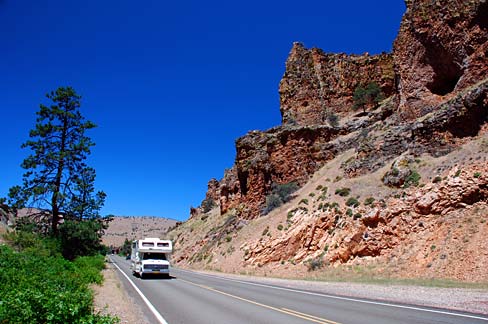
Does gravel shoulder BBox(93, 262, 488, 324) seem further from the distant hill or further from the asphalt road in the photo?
the distant hill

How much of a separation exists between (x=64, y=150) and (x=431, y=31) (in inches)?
1342

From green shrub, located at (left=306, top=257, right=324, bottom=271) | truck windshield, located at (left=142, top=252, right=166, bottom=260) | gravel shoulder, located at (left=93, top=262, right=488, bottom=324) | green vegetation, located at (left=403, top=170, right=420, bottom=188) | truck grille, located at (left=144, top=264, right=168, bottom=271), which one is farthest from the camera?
green vegetation, located at (left=403, top=170, right=420, bottom=188)

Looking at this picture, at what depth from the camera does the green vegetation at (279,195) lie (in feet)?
143

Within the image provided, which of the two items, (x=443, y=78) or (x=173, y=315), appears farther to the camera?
(x=443, y=78)

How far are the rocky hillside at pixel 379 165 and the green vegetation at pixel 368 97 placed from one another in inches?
43.8

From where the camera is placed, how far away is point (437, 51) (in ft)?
116

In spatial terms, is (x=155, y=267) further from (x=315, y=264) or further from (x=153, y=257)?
(x=315, y=264)

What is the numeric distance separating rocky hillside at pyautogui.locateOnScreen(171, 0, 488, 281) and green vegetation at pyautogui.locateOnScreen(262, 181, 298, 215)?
0.28m

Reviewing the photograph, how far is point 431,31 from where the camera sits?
35.4 metres

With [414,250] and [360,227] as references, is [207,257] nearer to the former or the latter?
[360,227]

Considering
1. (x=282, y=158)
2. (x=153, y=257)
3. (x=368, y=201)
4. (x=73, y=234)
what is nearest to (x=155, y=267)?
(x=153, y=257)

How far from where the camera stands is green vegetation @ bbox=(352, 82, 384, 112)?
5272cm

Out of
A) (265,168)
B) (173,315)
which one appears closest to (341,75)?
(265,168)

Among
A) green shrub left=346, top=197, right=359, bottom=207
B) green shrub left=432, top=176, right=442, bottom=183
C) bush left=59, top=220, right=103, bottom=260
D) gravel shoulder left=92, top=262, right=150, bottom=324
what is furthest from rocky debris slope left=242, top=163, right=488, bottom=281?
gravel shoulder left=92, top=262, right=150, bottom=324
